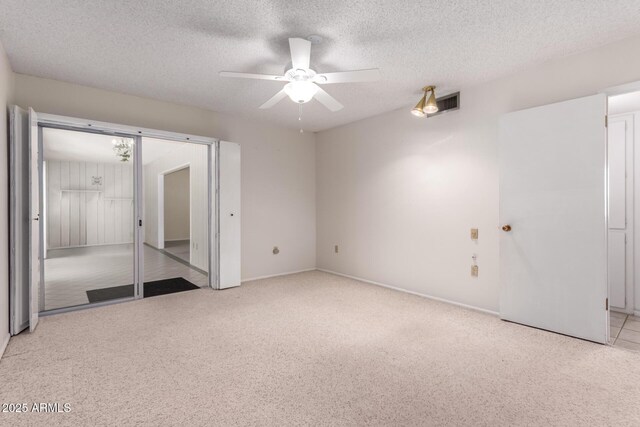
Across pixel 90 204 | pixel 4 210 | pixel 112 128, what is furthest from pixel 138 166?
pixel 4 210

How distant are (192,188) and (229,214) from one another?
5.53ft

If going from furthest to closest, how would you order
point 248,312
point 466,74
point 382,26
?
point 248,312, point 466,74, point 382,26

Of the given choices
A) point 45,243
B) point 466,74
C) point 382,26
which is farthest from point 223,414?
point 466,74

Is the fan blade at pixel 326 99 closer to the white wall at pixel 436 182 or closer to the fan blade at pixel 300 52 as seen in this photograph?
the fan blade at pixel 300 52

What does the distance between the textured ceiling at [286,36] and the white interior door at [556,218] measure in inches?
24.6

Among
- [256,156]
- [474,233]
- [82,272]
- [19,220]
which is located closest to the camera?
[19,220]

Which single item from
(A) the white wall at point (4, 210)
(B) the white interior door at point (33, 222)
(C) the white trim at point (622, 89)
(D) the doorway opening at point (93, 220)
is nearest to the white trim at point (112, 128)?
(D) the doorway opening at point (93, 220)

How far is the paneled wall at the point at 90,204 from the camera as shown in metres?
3.83

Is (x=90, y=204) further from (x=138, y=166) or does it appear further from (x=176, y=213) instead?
(x=176, y=213)

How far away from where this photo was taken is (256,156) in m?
4.98

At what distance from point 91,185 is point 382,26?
13.2ft

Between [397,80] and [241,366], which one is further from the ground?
[397,80]

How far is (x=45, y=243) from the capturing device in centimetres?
353

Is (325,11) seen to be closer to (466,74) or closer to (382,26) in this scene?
(382,26)
